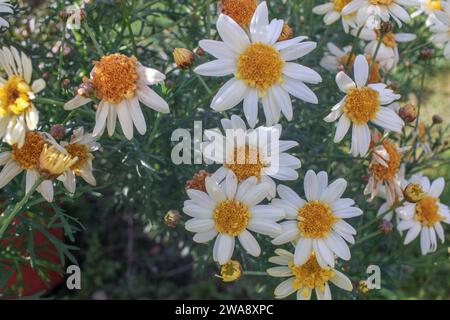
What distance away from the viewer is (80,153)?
4.74ft

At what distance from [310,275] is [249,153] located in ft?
1.20

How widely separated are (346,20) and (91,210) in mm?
1462

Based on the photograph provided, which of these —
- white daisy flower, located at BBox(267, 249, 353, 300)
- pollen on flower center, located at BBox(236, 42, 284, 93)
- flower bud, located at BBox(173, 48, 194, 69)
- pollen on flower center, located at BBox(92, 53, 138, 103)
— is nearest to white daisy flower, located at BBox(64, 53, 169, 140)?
pollen on flower center, located at BBox(92, 53, 138, 103)

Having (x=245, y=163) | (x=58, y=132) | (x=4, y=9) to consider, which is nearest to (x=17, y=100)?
(x=58, y=132)

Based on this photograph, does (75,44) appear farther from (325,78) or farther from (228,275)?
(228,275)

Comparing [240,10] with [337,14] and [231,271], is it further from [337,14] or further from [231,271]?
[231,271]

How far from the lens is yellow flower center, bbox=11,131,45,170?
139 centimetres

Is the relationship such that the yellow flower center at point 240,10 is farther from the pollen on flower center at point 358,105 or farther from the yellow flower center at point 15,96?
the yellow flower center at point 15,96

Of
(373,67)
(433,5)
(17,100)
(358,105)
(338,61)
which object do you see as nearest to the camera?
(17,100)

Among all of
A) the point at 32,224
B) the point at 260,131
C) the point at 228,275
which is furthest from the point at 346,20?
the point at 32,224

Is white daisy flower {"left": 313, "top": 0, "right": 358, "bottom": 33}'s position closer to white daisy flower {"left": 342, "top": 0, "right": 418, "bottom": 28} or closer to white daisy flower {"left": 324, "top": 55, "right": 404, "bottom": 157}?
white daisy flower {"left": 342, "top": 0, "right": 418, "bottom": 28}

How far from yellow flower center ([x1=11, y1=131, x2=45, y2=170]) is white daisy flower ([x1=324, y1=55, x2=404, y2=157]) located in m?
0.73

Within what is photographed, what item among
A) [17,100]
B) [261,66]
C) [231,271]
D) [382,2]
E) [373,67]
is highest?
[382,2]

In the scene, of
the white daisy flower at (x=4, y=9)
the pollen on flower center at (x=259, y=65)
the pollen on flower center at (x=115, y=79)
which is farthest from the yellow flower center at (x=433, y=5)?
the white daisy flower at (x=4, y=9)
